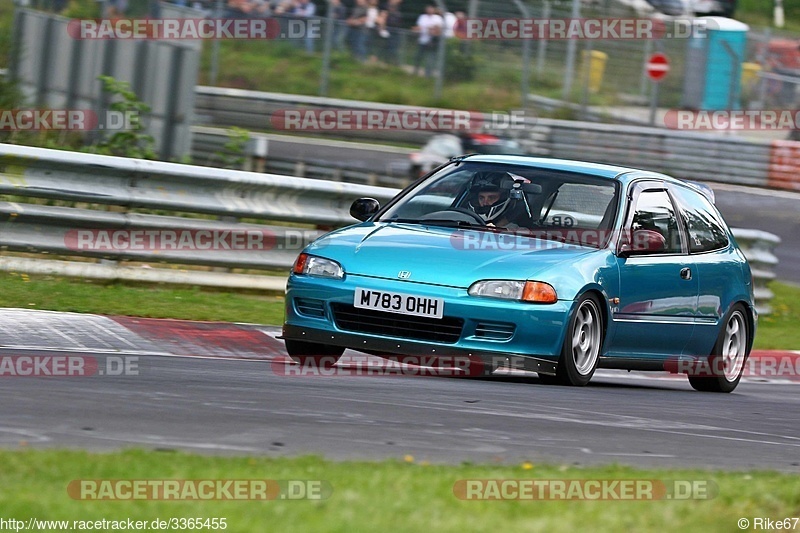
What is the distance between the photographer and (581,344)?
8.71 metres

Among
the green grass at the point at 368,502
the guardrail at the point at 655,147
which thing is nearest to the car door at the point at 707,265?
the green grass at the point at 368,502

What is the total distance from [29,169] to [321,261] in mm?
3461

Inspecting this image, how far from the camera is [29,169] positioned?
11102mm

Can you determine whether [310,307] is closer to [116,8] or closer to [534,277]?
[534,277]

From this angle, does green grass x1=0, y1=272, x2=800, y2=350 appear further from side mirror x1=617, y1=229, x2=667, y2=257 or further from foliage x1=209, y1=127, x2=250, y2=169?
foliage x1=209, y1=127, x2=250, y2=169

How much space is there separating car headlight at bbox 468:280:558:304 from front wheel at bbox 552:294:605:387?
10.8 inches

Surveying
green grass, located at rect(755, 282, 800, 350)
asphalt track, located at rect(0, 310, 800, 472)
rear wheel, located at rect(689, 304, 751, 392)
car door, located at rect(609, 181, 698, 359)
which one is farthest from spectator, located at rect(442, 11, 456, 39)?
asphalt track, located at rect(0, 310, 800, 472)

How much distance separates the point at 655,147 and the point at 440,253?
2041 cm

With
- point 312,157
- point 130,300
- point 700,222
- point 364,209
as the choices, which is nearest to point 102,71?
point 312,157

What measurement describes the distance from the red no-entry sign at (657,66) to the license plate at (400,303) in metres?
21.3

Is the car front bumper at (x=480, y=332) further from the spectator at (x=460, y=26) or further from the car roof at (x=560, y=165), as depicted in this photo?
the spectator at (x=460, y=26)

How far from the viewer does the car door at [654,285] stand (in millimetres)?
9211

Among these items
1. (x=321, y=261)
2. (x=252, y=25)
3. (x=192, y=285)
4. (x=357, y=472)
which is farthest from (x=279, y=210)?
(x=252, y=25)

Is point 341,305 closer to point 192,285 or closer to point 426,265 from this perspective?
point 426,265
